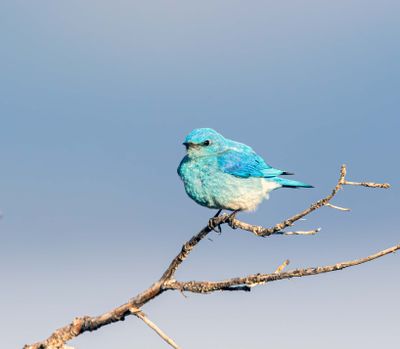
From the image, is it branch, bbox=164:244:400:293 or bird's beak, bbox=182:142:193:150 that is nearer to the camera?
branch, bbox=164:244:400:293

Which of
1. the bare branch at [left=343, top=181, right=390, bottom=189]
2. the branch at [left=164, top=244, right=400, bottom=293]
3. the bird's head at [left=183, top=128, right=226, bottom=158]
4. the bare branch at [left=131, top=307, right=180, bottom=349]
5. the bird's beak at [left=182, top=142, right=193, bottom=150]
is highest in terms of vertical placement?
the bird's head at [left=183, top=128, right=226, bottom=158]

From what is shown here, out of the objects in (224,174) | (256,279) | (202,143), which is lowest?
(256,279)

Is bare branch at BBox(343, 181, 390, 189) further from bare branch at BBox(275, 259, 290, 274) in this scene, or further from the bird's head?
the bird's head

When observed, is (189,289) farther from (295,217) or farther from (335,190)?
(335,190)

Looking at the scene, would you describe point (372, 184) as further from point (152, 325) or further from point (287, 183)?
point (287, 183)

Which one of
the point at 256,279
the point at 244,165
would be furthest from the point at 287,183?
the point at 256,279

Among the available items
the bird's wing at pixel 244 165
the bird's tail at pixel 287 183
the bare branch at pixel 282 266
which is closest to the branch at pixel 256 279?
the bare branch at pixel 282 266

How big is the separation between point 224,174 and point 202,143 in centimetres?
53

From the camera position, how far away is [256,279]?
6129 mm

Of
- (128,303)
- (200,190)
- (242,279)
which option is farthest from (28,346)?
(200,190)

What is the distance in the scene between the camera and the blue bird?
28.1 feet

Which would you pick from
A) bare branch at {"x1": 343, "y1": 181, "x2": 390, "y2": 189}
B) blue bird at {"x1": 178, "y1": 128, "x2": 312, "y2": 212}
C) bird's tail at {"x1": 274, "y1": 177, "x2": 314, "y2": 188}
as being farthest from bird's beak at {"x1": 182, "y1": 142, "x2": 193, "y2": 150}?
bare branch at {"x1": 343, "y1": 181, "x2": 390, "y2": 189}

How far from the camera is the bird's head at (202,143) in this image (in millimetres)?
8868

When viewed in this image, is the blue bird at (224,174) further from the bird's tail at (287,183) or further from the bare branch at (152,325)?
the bare branch at (152,325)
